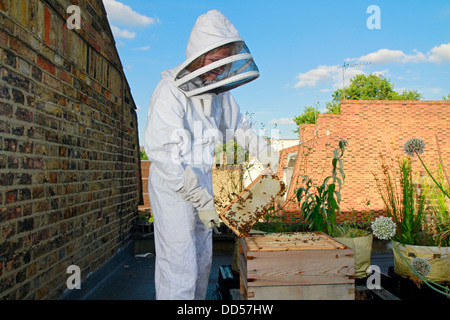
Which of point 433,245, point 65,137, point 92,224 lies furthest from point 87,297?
point 433,245

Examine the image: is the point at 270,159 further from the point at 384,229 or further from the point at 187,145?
the point at 384,229

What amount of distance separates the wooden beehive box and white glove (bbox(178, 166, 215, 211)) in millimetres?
348

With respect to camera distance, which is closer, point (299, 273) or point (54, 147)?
point (299, 273)

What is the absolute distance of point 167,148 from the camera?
189 centimetres

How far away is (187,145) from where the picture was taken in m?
1.97

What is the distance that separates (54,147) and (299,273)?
5.94 feet

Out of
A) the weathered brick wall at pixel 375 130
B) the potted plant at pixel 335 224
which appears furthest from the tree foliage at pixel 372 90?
the potted plant at pixel 335 224

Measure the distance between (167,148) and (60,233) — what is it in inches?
46.3

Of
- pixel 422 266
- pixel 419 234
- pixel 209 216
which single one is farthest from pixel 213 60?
pixel 419 234

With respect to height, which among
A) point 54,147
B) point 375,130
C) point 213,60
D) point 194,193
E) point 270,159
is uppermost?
point 375,130

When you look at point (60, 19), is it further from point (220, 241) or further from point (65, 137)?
point (220, 241)

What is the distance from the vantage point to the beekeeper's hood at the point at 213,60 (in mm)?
1866

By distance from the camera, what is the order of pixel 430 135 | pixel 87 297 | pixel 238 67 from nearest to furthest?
pixel 238 67
pixel 87 297
pixel 430 135

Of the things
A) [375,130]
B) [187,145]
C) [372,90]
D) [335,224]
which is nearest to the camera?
[187,145]
